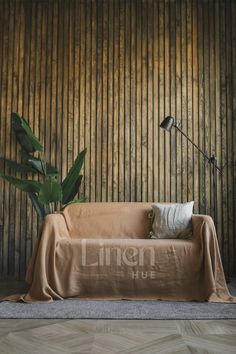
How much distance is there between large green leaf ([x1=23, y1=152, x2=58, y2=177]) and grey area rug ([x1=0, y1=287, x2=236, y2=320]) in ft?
4.96

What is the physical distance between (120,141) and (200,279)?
1.78 m

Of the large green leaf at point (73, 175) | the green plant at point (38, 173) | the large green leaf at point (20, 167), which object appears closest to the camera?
the green plant at point (38, 173)

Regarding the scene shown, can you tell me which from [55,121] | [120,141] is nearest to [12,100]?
[55,121]

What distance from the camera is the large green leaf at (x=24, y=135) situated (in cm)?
384

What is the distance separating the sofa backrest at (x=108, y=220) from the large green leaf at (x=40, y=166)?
0.57 m

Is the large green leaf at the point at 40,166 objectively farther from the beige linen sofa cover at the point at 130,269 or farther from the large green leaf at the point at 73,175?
the beige linen sofa cover at the point at 130,269

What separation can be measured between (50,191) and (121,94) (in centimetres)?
139

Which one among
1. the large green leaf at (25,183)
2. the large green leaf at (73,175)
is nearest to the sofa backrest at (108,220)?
the large green leaf at (73,175)

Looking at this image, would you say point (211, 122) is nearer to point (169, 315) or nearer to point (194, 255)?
point (194, 255)

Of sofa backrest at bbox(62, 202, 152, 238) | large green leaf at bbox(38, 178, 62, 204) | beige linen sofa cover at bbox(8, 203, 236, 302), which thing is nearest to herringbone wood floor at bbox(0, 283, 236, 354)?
beige linen sofa cover at bbox(8, 203, 236, 302)

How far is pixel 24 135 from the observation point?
13.1ft

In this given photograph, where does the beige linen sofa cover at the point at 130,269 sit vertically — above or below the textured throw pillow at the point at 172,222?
below

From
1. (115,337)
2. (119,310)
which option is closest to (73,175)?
(119,310)

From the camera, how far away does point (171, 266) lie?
286 cm
